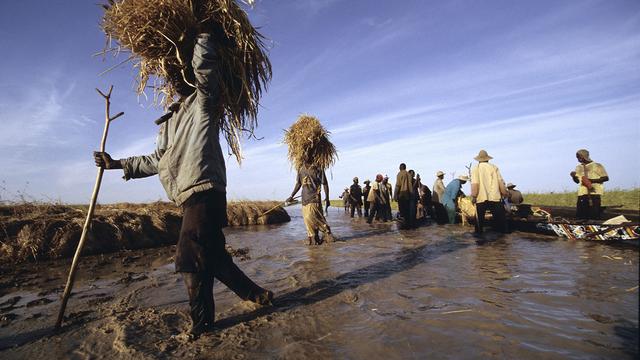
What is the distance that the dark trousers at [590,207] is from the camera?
7.34 meters

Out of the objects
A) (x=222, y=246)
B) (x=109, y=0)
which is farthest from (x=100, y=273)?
(x=109, y=0)

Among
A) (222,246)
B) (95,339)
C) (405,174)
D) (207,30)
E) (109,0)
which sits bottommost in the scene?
(95,339)

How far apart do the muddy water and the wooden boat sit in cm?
43

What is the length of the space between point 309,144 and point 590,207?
22.1 ft

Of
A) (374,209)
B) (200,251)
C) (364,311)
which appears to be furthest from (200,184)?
(374,209)

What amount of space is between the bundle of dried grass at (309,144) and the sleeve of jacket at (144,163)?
5.12 metres

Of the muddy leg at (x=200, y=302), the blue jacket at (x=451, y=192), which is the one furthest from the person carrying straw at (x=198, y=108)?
the blue jacket at (x=451, y=192)

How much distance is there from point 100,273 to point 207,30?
424 cm

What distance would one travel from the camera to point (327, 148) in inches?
335

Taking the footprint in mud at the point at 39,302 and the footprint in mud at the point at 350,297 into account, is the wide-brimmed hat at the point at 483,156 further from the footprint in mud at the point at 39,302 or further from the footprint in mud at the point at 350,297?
the footprint in mud at the point at 39,302

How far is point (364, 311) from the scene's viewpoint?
2963mm

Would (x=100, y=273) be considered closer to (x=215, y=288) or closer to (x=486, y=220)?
(x=215, y=288)

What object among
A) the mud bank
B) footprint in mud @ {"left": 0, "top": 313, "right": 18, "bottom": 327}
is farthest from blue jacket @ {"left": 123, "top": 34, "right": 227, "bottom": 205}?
the mud bank

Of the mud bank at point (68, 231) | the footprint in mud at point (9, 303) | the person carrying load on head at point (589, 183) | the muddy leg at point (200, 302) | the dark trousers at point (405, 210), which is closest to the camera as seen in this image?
the muddy leg at point (200, 302)
